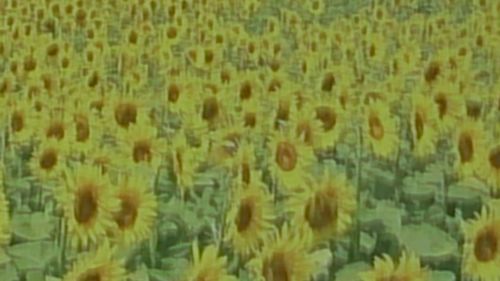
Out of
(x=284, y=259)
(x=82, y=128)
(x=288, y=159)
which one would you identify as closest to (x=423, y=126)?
(x=288, y=159)

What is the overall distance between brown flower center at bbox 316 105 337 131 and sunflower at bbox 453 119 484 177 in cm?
13

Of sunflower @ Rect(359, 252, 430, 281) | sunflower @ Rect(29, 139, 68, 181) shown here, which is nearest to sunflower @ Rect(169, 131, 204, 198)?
sunflower @ Rect(29, 139, 68, 181)

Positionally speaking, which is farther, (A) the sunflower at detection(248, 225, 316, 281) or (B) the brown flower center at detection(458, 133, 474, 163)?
(B) the brown flower center at detection(458, 133, 474, 163)

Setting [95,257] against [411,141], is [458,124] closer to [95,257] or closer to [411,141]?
[411,141]

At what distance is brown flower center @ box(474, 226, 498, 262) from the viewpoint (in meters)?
0.90

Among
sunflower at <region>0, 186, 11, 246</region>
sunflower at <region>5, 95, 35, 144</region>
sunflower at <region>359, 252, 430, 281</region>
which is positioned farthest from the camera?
sunflower at <region>5, 95, 35, 144</region>

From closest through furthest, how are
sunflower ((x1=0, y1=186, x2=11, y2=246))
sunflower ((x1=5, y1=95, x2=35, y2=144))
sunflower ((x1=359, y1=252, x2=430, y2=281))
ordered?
Result: sunflower ((x1=359, y1=252, x2=430, y2=281)) < sunflower ((x1=0, y1=186, x2=11, y2=246)) < sunflower ((x1=5, y1=95, x2=35, y2=144))

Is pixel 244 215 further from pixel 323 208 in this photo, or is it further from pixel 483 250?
pixel 483 250

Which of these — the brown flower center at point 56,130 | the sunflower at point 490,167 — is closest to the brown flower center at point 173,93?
the brown flower center at point 56,130

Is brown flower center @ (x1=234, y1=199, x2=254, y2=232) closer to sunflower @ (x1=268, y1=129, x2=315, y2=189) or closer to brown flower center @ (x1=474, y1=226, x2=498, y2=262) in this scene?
sunflower @ (x1=268, y1=129, x2=315, y2=189)

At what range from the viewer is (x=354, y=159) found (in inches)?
41.0

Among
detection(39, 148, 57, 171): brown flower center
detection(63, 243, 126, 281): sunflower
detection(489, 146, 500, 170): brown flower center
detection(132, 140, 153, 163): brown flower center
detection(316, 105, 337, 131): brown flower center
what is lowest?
detection(63, 243, 126, 281): sunflower

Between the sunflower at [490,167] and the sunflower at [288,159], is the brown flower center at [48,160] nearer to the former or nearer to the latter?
the sunflower at [288,159]

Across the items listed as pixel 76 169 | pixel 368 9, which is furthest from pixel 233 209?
pixel 368 9
